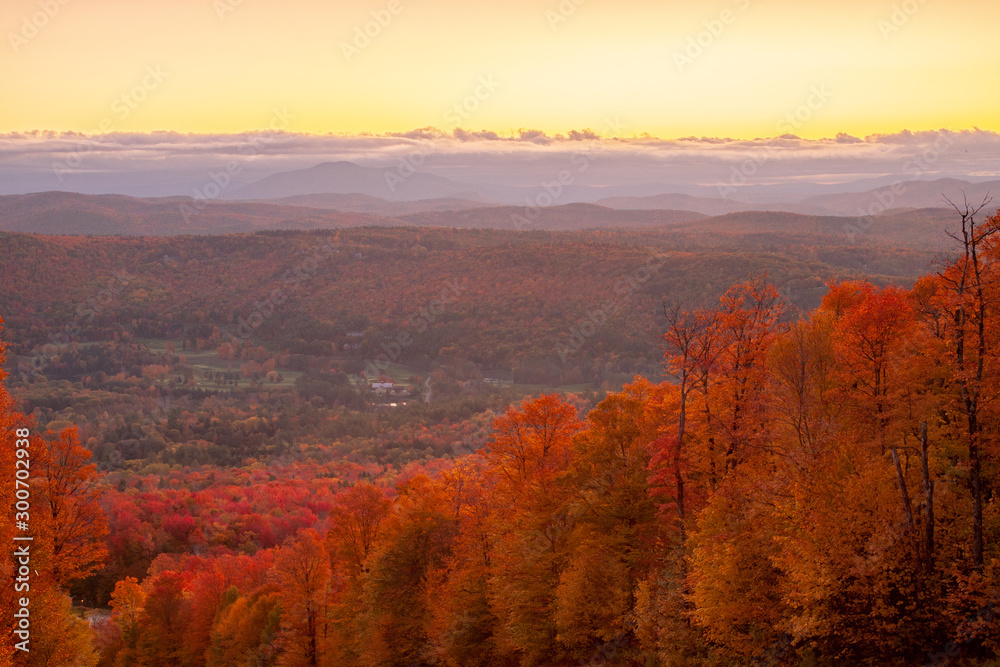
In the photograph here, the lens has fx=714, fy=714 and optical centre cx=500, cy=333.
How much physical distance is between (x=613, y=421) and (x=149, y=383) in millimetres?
192869

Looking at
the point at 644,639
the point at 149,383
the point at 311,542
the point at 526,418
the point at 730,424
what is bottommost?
the point at 149,383

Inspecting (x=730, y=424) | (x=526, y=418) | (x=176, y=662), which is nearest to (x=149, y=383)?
(x=176, y=662)

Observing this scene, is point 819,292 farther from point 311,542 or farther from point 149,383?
point 149,383

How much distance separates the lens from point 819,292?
450 feet
